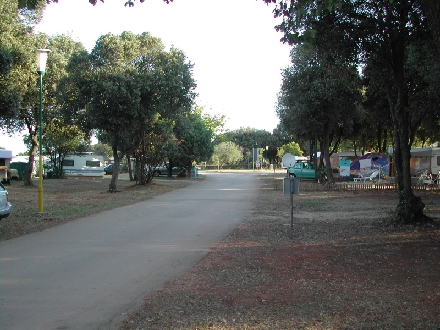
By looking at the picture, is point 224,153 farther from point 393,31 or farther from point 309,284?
point 309,284

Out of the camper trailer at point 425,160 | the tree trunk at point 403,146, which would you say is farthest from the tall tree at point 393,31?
the camper trailer at point 425,160

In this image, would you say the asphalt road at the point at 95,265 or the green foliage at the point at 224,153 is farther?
the green foliage at the point at 224,153

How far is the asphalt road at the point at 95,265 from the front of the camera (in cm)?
505

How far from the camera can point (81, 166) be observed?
4603 cm

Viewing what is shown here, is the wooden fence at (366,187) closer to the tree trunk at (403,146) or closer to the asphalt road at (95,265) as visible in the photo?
the asphalt road at (95,265)

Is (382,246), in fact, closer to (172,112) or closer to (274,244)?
(274,244)

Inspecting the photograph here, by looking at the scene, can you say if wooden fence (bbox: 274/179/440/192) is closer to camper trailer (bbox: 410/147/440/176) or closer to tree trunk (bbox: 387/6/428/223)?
camper trailer (bbox: 410/147/440/176)

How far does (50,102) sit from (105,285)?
25.3m

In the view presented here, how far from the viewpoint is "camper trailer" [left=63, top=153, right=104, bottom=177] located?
4588 cm

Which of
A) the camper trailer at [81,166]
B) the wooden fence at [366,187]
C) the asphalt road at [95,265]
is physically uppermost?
the camper trailer at [81,166]

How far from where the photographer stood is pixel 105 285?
618cm

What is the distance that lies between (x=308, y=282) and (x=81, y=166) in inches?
1695

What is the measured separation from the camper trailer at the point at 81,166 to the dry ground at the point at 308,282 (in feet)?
116

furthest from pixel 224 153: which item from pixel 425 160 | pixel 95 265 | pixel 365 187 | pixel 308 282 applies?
pixel 308 282
